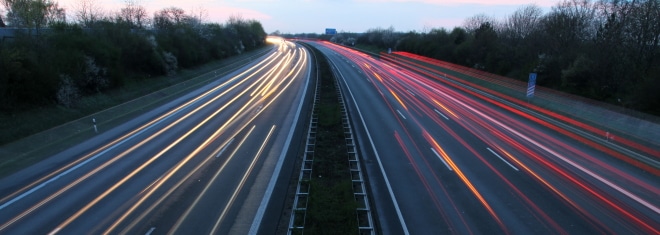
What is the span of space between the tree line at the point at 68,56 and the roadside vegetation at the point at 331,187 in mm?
16208

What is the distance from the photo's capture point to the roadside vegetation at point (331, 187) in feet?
36.8

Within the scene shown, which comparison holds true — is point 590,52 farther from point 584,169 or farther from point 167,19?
point 167,19

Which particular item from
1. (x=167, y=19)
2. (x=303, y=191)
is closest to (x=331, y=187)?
(x=303, y=191)

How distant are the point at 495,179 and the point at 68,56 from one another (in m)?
27.8

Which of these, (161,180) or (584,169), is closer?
(161,180)

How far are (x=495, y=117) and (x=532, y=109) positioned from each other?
178 inches

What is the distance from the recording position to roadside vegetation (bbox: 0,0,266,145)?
22.8 metres

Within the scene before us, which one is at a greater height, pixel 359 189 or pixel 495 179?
pixel 495 179

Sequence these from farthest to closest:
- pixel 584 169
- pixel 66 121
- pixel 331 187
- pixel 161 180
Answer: pixel 66 121, pixel 584 169, pixel 161 180, pixel 331 187

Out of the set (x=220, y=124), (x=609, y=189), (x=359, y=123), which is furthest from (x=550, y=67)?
(x=220, y=124)

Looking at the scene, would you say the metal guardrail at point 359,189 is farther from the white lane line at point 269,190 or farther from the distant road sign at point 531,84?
the distant road sign at point 531,84

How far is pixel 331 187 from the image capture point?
1393cm

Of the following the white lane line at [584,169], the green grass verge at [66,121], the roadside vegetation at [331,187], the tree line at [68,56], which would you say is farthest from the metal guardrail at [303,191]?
the tree line at [68,56]

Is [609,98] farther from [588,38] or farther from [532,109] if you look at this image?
[588,38]
